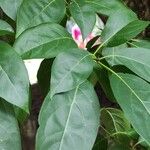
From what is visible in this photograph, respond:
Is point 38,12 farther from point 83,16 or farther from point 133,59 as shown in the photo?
point 133,59

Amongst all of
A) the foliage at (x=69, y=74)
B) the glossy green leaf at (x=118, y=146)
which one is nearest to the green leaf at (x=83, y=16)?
the foliage at (x=69, y=74)

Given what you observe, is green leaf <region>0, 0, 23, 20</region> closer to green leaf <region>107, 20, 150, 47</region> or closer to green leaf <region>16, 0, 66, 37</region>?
green leaf <region>16, 0, 66, 37</region>

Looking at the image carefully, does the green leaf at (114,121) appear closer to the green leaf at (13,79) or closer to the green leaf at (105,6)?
the green leaf at (105,6)

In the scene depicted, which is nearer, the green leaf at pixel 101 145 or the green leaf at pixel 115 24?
the green leaf at pixel 115 24

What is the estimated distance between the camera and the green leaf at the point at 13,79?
621mm

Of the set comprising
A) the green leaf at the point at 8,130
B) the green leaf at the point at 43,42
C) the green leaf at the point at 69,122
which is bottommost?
the green leaf at the point at 8,130

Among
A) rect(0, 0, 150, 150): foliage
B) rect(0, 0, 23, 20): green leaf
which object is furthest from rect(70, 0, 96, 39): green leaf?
rect(0, 0, 23, 20): green leaf

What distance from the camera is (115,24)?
781mm

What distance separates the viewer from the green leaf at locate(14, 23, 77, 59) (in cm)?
69

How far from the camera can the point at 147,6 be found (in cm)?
177

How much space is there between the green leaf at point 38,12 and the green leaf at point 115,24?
0.09 meters

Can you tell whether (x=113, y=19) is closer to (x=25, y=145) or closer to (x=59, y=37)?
(x=59, y=37)

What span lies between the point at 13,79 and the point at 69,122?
105mm

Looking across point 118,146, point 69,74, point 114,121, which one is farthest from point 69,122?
point 114,121
